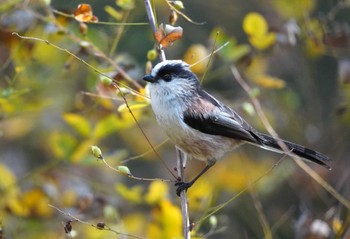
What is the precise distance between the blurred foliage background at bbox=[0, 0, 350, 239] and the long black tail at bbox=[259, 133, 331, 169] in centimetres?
26

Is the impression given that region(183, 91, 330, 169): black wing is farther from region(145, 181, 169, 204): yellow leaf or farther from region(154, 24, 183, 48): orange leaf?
region(154, 24, 183, 48): orange leaf

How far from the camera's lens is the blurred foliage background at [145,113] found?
4.05m

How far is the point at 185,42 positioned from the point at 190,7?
13.7 inches

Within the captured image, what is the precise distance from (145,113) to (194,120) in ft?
1.62

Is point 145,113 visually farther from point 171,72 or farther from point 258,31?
point 258,31

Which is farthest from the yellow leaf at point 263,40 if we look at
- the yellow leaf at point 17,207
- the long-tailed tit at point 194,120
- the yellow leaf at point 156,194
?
the yellow leaf at point 17,207

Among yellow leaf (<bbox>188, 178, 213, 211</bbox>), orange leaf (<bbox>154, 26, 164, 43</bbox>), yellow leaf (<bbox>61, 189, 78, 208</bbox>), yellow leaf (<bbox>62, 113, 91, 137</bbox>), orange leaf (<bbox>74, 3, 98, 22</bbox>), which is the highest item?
orange leaf (<bbox>154, 26, 164, 43</bbox>)

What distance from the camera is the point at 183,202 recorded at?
3289 millimetres

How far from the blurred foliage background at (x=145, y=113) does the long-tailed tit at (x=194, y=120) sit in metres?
0.12

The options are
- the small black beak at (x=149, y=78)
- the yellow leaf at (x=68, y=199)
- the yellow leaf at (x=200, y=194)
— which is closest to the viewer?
the small black beak at (x=149, y=78)

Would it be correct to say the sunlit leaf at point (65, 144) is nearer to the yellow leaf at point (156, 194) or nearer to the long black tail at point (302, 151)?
the yellow leaf at point (156, 194)

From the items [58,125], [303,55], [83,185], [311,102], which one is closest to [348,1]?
[303,55]

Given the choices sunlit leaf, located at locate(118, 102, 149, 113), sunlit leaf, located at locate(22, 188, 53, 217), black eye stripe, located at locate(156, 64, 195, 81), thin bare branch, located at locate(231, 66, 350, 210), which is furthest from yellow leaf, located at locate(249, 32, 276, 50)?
sunlit leaf, located at locate(22, 188, 53, 217)

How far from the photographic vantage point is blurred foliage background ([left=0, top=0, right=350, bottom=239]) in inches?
160
